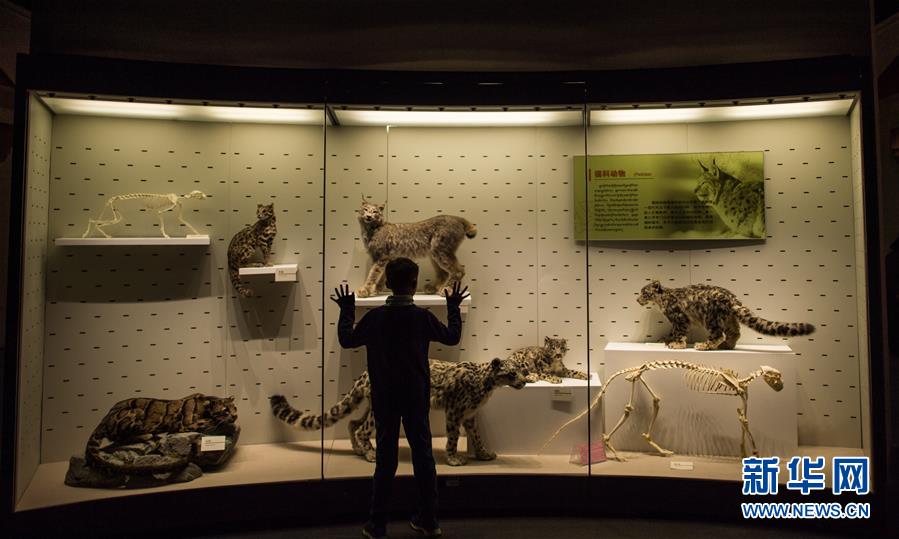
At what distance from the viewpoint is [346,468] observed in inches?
145

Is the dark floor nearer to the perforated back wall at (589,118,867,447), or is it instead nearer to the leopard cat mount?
the leopard cat mount

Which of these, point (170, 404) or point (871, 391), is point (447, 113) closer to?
point (170, 404)

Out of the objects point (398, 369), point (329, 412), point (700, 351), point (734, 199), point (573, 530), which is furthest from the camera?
point (734, 199)

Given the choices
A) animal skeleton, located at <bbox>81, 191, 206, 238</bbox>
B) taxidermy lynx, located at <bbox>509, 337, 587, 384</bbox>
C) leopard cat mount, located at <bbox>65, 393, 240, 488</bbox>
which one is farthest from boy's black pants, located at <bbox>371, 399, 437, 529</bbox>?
animal skeleton, located at <bbox>81, 191, 206, 238</bbox>

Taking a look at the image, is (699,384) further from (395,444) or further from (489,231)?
(395,444)

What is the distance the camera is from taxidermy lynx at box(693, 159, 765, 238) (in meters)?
4.08

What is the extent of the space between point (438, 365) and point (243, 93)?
213 cm

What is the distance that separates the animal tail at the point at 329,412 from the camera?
12.7 ft

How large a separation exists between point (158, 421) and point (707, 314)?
3.67m

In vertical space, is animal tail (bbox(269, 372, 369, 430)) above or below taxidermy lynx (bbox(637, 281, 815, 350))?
below

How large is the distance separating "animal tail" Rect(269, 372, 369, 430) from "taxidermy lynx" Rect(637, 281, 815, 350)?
205 cm

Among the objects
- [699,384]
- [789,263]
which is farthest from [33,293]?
[789,263]

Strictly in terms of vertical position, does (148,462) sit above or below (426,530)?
above

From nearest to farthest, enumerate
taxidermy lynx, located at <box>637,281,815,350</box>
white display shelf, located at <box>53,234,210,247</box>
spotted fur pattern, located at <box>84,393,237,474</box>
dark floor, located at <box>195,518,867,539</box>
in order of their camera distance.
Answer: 1. dark floor, located at <box>195,518,867,539</box>
2. spotted fur pattern, located at <box>84,393,237,474</box>
3. white display shelf, located at <box>53,234,210,247</box>
4. taxidermy lynx, located at <box>637,281,815,350</box>
